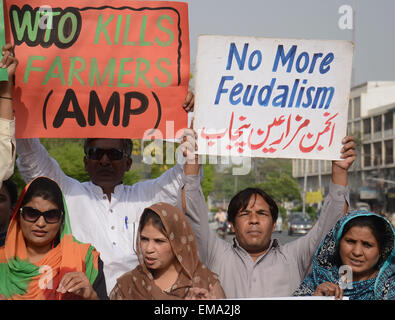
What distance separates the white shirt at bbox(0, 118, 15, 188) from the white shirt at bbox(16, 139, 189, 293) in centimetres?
43

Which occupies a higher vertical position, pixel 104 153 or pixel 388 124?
pixel 388 124

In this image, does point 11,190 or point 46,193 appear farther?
point 11,190

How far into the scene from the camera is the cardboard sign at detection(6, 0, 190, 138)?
12.1ft

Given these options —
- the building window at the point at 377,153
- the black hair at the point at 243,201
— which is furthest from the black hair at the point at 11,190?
the building window at the point at 377,153

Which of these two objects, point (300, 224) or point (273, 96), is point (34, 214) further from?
point (300, 224)

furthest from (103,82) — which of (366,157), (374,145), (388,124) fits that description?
(366,157)

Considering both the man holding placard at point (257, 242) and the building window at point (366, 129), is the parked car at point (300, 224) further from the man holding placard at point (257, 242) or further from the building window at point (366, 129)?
the man holding placard at point (257, 242)

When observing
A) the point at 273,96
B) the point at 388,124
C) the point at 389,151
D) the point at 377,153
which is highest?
the point at 388,124

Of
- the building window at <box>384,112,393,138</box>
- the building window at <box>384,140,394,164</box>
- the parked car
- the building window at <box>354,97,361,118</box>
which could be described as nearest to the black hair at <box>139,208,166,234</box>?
the parked car

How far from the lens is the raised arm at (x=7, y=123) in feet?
10.7

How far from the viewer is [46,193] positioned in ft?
10.7

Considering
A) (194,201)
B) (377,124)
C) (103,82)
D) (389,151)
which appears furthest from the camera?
(389,151)

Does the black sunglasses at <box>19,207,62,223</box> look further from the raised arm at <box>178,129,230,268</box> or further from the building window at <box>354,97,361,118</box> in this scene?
the building window at <box>354,97,361,118</box>

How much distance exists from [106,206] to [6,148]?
2.56 feet
